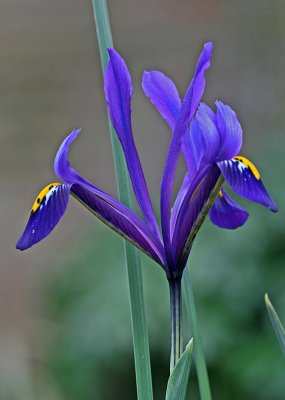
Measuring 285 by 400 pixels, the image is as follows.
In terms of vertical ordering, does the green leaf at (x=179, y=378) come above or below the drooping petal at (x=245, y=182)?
below

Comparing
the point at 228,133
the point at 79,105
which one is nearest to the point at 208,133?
the point at 228,133

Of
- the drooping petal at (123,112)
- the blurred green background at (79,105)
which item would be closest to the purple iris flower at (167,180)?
the drooping petal at (123,112)

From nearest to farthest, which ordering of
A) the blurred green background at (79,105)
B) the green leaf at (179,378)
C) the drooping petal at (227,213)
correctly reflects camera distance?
the green leaf at (179,378)
the drooping petal at (227,213)
the blurred green background at (79,105)

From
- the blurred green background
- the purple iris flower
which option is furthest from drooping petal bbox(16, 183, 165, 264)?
the blurred green background

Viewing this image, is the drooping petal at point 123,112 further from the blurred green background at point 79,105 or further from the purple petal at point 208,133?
the blurred green background at point 79,105

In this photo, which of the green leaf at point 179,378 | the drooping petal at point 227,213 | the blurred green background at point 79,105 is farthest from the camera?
the blurred green background at point 79,105

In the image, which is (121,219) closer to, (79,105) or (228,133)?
(228,133)
